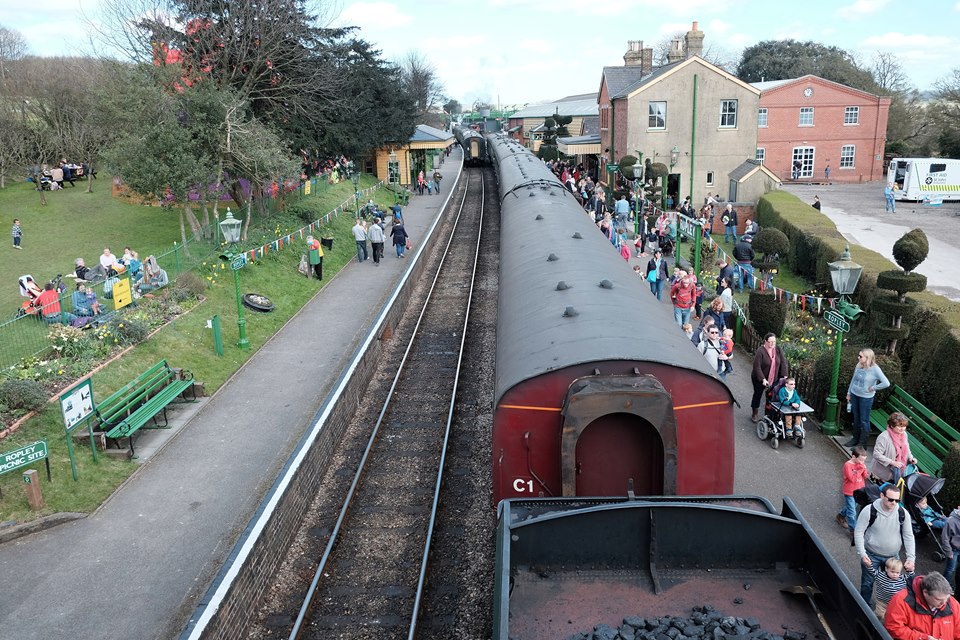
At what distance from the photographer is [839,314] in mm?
10680

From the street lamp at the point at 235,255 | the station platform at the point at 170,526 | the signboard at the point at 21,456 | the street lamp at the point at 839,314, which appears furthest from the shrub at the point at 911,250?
the signboard at the point at 21,456

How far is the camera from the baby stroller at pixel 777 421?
35.0ft

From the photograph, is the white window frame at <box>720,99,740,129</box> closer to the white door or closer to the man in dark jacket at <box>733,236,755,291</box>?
the white door

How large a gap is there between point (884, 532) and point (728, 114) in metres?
31.7

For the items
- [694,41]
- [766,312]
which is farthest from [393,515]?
[694,41]

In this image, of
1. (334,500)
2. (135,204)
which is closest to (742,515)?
(334,500)

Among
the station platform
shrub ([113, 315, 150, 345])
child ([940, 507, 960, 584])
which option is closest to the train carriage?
child ([940, 507, 960, 584])

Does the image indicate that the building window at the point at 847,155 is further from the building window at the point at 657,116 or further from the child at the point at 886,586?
the child at the point at 886,586

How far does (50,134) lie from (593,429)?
41.1 m

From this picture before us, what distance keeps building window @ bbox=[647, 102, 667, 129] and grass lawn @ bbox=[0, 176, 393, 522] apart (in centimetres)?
1623

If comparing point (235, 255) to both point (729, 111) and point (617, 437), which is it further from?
point (729, 111)

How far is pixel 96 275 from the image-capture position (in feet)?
60.7

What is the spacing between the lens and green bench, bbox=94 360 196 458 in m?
11.1

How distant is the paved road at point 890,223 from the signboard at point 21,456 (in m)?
19.2
